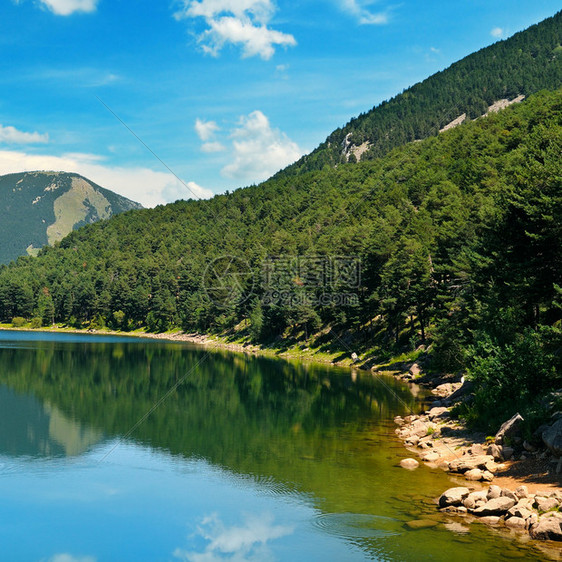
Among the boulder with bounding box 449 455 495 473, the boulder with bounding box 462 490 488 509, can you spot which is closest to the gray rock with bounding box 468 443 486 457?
the boulder with bounding box 449 455 495 473

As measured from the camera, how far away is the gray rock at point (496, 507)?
959 inches

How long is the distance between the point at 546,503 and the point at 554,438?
5.47m

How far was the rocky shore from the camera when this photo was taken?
23.4 metres

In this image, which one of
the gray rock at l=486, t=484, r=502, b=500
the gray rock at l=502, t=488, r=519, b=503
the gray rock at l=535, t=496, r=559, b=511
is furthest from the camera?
the gray rock at l=486, t=484, r=502, b=500

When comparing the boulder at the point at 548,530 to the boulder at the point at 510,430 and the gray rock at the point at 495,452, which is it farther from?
the boulder at the point at 510,430

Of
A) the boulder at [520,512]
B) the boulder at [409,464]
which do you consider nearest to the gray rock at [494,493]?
the boulder at [520,512]

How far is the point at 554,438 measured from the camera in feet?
91.8

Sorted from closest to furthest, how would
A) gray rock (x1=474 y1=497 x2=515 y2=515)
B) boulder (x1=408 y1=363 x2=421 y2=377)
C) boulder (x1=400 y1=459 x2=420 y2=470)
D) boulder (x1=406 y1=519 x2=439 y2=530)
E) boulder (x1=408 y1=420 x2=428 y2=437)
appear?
boulder (x1=406 y1=519 x2=439 y2=530) → gray rock (x1=474 y1=497 x2=515 y2=515) → boulder (x1=400 y1=459 x2=420 y2=470) → boulder (x1=408 y1=420 x2=428 y2=437) → boulder (x1=408 y1=363 x2=421 y2=377)

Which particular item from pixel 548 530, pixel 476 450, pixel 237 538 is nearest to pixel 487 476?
pixel 476 450

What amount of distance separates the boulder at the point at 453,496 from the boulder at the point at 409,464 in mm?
6071

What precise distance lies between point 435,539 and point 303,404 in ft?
114

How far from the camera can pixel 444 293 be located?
72.5 metres

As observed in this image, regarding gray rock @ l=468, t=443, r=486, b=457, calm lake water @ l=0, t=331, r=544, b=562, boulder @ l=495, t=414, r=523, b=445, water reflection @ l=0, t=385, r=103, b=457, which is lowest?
water reflection @ l=0, t=385, r=103, b=457

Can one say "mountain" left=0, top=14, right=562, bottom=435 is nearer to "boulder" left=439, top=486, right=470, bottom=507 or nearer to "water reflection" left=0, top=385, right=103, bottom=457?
"boulder" left=439, top=486, right=470, bottom=507
